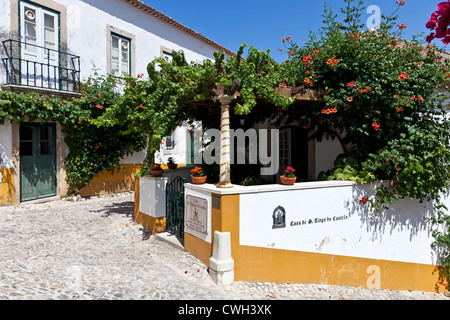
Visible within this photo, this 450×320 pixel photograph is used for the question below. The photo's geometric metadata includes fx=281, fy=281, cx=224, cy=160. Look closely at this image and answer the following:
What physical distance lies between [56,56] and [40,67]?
72cm

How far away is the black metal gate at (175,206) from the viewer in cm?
570

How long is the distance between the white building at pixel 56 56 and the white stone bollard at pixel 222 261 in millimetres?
6683

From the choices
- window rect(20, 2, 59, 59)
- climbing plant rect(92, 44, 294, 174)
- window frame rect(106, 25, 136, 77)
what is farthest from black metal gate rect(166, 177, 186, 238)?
window frame rect(106, 25, 136, 77)

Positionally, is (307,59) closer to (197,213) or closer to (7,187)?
(197,213)

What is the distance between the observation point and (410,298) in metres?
5.79

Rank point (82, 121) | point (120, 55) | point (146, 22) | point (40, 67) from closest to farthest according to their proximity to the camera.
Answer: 1. point (40, 67)
2. point (82, 121)
3. point (120, 55)
4. point (146, 22)

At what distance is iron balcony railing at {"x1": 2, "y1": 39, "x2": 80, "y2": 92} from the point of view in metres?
7.72

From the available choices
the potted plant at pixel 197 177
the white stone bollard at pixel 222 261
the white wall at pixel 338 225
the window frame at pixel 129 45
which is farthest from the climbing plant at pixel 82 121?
the white wall at pixel 338 225

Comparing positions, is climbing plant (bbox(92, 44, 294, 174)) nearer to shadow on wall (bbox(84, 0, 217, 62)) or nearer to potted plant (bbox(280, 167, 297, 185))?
potted plant (bbox(280, 167, 297, 185))

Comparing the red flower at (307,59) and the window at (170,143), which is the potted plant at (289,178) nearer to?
the red flower at (307,59)

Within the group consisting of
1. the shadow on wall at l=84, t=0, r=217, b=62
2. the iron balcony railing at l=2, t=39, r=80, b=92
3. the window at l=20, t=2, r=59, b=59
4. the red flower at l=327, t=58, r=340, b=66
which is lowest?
the red flower at l=327, t=58, r=340, b=66

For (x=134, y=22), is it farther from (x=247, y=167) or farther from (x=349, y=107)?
(x=349, y=107)

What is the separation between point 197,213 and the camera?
4.96 m

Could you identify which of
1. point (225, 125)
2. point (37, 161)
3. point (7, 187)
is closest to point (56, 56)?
point (37, 161)
